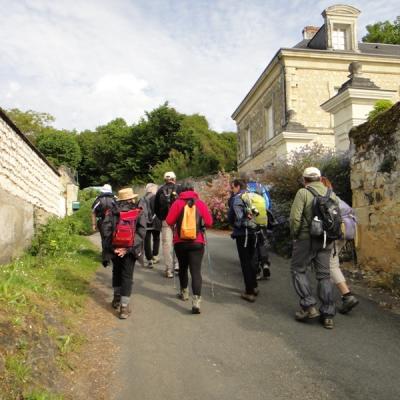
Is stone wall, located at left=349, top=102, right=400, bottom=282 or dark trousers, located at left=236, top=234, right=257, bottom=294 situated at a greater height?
stone wall, located at left=349, top=102, right=400, bottom=282

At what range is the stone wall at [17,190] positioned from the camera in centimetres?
677

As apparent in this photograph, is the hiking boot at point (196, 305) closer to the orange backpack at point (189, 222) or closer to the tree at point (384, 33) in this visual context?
the orange backpack at point (189, 222)

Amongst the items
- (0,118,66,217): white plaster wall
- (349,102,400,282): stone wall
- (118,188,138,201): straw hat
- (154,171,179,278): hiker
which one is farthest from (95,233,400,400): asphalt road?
(0,118,66,217): white plaster wall

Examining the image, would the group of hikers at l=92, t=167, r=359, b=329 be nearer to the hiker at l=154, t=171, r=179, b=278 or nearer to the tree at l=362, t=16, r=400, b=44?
the hiker at l=154, t=171, r=179, b=278

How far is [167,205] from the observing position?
7352mm

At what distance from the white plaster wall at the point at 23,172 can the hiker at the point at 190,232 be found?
296 cm

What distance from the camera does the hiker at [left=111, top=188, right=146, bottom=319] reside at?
5422 mm

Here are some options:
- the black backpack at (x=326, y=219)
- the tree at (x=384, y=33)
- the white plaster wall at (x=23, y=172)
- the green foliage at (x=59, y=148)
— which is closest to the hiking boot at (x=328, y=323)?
the black backpack at (x=326, y=219)

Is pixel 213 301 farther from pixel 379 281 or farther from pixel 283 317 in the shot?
pixel 379 281

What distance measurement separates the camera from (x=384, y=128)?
675cm

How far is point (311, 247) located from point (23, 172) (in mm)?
5962

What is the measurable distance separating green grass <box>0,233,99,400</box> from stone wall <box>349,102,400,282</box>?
14.9 ft

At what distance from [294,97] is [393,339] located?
19161 millimetres

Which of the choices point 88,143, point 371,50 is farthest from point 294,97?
point 88,143
